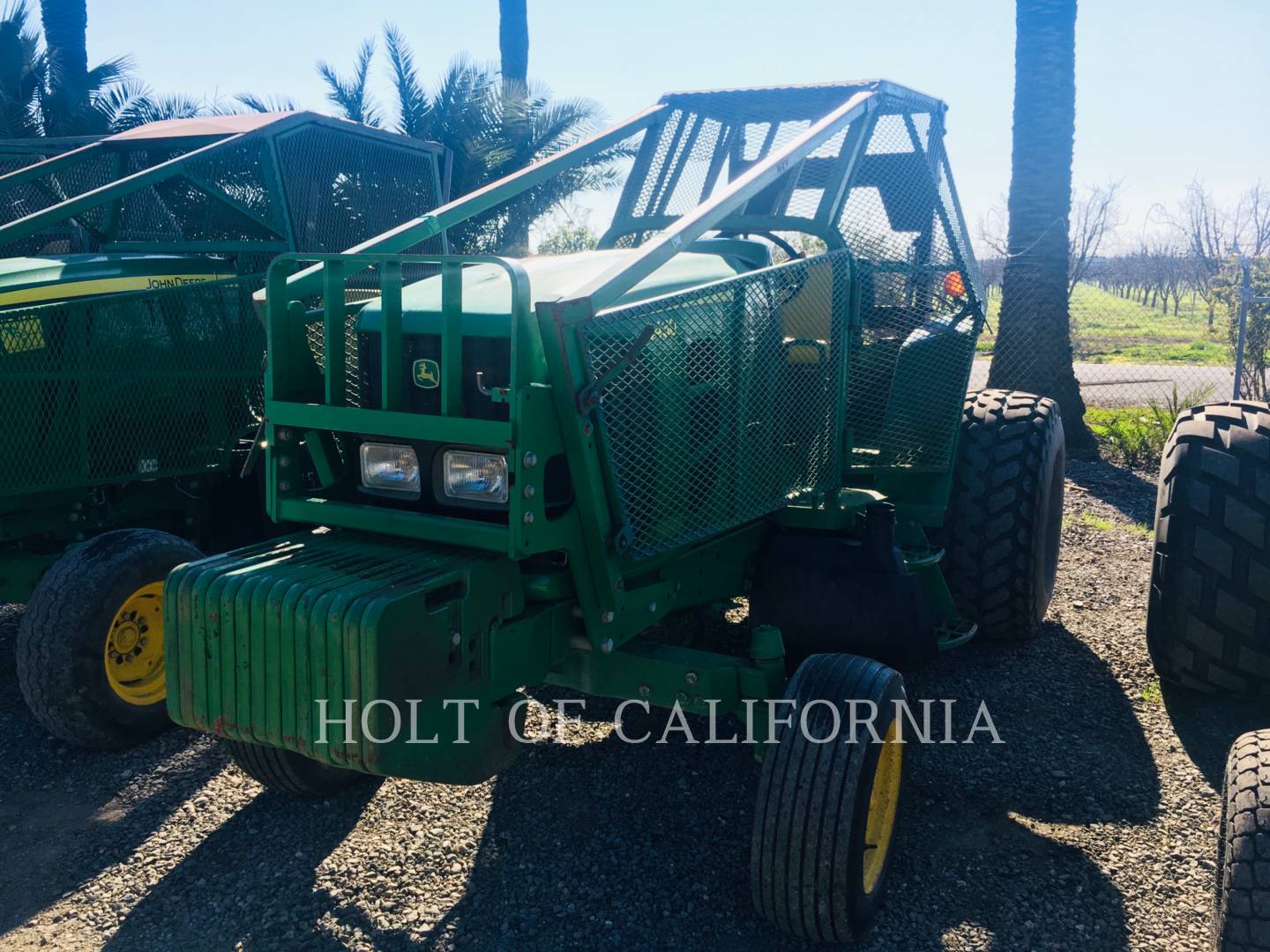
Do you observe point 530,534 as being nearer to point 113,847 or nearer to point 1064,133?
point 113,847

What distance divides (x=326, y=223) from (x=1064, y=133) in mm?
7082

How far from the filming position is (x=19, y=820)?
3.92m

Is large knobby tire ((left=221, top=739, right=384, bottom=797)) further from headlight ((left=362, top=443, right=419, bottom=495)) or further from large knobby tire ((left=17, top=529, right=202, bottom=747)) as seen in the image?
headlight ((left=362, top=443, right=419, bottom=495))

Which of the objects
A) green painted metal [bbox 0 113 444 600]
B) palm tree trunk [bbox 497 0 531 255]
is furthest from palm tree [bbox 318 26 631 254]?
green painted metal [bbox 0 113 444 600]

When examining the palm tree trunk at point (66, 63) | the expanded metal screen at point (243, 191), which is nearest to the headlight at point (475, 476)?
the expanded metal screen at point (243, 191)

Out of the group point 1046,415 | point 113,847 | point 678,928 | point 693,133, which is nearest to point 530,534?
point 678,928

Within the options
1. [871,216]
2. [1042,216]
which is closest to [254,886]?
[871,216]

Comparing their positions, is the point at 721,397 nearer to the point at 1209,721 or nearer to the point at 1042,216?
the point at 1209,721

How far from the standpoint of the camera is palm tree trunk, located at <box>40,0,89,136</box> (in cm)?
1355

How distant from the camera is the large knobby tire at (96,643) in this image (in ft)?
13.8

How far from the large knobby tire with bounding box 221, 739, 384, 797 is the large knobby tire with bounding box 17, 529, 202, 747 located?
805 millimetres

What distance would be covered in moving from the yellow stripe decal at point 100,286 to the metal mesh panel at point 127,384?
18cm

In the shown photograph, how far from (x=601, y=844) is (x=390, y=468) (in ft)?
4.67

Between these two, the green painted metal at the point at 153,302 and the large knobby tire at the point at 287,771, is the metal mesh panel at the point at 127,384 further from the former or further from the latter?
the large knobby tire at the point at 287,771
